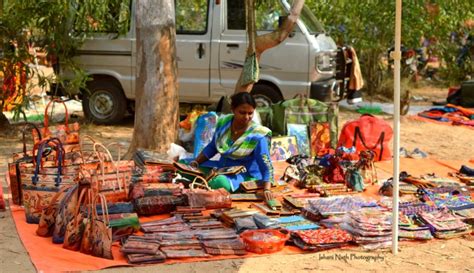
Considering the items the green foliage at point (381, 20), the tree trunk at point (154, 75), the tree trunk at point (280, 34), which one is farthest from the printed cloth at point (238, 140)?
the green foliage at point (381, 20)

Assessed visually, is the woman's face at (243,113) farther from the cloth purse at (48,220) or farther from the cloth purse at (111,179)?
the cloth purse at (48,220)

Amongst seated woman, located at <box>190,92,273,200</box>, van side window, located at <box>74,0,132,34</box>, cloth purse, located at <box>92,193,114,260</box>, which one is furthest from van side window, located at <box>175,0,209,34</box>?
cloth purse, located at <box>92,193,114,260</box>

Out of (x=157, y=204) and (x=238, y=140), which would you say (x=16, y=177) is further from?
(x=238, y=140)

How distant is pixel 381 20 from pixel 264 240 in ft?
29.0

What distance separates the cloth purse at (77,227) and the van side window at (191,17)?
17.5 ft

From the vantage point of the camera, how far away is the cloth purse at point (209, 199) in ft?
19.2

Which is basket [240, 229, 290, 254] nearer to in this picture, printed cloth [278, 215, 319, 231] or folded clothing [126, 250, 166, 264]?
printed cloth [278, 215, 319, 231]

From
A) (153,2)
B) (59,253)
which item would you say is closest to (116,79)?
(153,2)

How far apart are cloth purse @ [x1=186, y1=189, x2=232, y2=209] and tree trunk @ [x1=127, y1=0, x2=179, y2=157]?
1740 mm

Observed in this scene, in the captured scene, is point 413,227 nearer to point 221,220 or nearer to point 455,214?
point 455,214

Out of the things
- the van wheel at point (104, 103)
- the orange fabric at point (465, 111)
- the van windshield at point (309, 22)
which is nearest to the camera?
the van windshield at point (309, 22)

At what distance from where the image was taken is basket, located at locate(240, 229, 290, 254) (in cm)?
498

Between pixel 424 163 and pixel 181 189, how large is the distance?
3351mm

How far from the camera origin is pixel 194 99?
1014 cm
